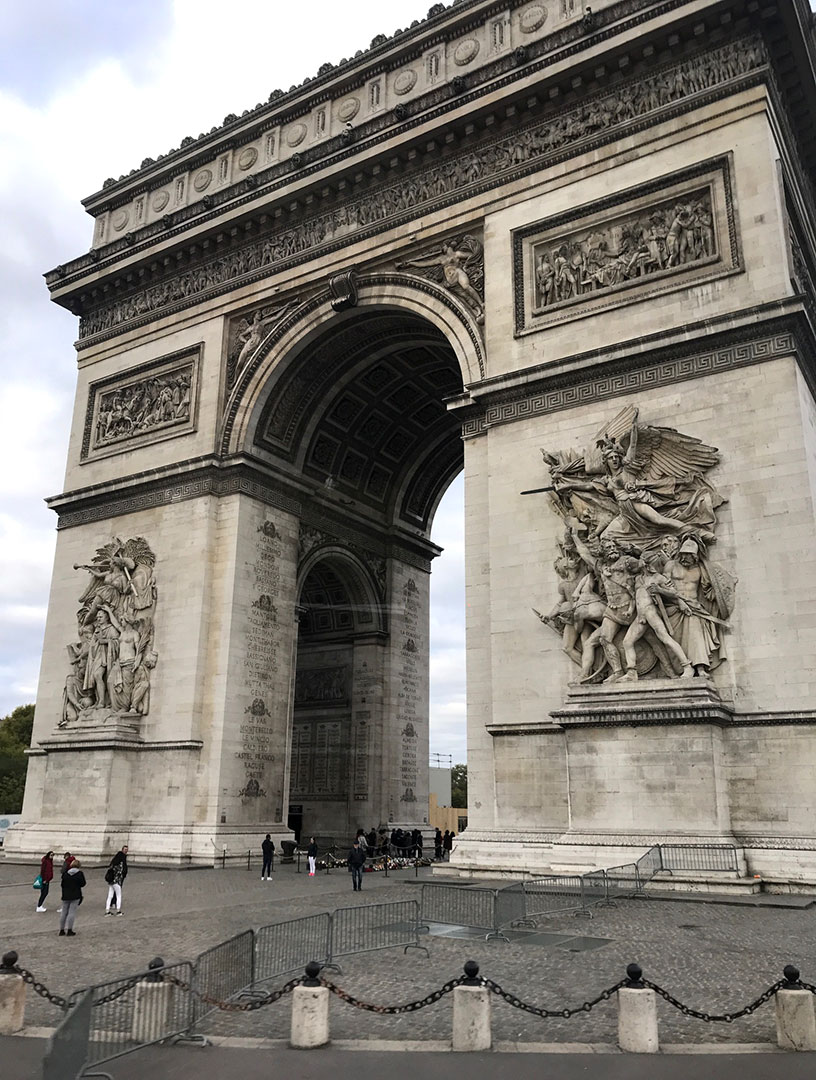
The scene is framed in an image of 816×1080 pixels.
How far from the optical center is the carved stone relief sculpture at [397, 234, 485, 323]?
912 inches

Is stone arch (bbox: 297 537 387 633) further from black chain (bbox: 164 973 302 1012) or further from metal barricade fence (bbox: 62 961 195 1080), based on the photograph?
metal barricade fence (bbox: 62 961 195 1080)

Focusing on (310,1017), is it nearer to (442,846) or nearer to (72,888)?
(72,888)

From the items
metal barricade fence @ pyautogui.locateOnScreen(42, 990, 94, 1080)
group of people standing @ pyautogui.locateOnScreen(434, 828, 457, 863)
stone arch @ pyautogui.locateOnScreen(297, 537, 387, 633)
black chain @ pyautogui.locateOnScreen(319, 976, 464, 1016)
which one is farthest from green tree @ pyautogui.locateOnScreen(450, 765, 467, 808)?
metal barricade fence @ pyautogui.locateOnScreen(42, 990, 94, 1080)

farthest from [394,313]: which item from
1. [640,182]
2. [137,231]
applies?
[137,231]

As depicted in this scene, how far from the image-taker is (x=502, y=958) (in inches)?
404

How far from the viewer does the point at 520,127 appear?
75.2ft

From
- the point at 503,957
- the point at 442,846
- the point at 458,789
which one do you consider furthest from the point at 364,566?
the point at 458,789

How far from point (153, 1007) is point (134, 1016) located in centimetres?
15

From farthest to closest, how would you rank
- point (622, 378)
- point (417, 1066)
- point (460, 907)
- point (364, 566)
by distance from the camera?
1. point (364, 566)
2. point (622, 378)
3. point (460, 907)
4. point (417, 1066)

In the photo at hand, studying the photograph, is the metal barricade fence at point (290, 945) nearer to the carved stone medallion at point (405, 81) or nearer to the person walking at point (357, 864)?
the person walking at point (357, 864)

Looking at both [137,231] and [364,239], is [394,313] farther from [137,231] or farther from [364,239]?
[137,231]

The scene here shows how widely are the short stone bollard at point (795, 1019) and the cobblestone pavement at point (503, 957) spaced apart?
485mm

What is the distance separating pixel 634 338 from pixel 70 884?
49.3ft

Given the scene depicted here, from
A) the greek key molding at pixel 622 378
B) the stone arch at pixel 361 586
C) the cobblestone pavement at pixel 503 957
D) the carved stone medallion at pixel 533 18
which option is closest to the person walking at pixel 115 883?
the cobblestone pavement at pixel 503 957
